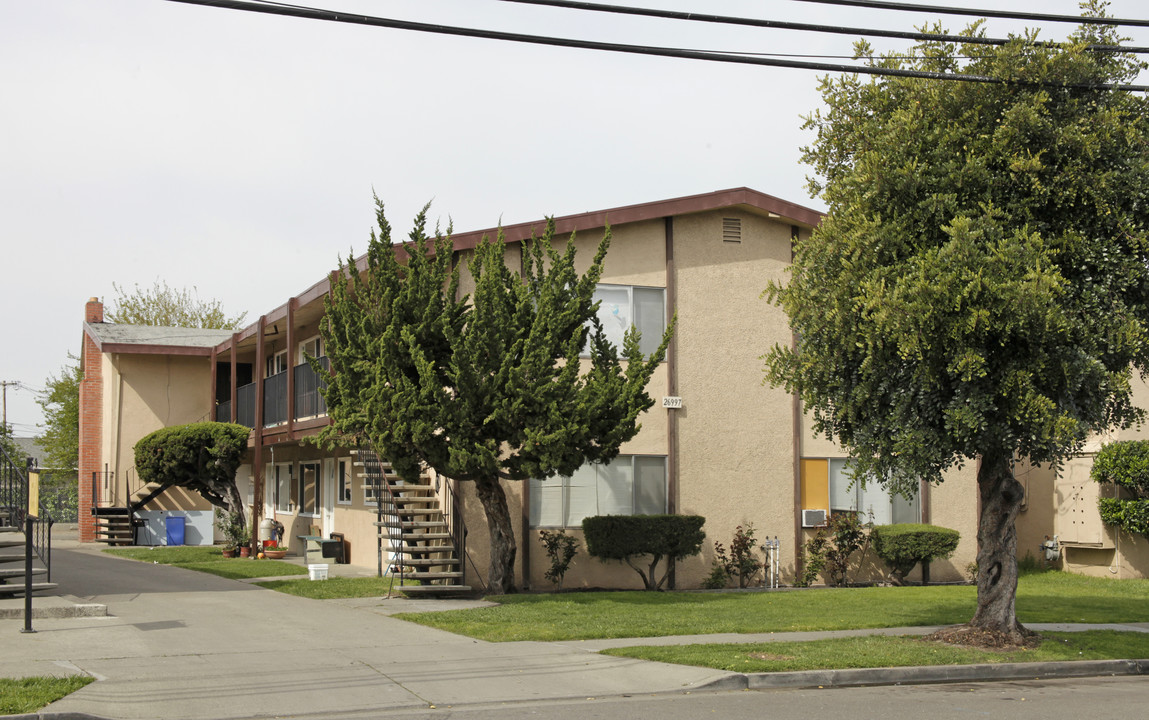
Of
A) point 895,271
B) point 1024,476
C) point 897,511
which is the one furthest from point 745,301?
point 895,271

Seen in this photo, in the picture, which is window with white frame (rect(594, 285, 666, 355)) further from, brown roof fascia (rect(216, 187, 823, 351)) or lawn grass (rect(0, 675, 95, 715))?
lawn grass (rect(0, 675, 95, 715))

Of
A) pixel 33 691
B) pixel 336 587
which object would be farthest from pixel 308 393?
pixel 33 691

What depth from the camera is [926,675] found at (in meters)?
11.0

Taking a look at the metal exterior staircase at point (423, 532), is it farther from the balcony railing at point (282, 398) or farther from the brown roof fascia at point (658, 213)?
the brown roof fascia at point (658, 213)

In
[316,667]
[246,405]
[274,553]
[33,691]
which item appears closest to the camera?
[33,691]

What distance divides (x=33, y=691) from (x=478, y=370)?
306 inches

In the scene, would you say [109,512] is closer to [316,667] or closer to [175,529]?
[175,529]

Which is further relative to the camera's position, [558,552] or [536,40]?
[558,552]

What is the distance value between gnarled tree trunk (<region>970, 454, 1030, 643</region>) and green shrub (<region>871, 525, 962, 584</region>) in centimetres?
776

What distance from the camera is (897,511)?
854 inches

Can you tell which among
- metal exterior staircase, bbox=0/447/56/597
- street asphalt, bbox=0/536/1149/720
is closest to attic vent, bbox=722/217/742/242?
street asphalt, bbox=0/536/1149/720

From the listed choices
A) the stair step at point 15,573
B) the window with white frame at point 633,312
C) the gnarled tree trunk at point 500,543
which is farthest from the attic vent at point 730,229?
the stair step at point 15,573

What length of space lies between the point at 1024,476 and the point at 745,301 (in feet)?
24.1

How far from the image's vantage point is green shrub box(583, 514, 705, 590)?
18812 millimetres
